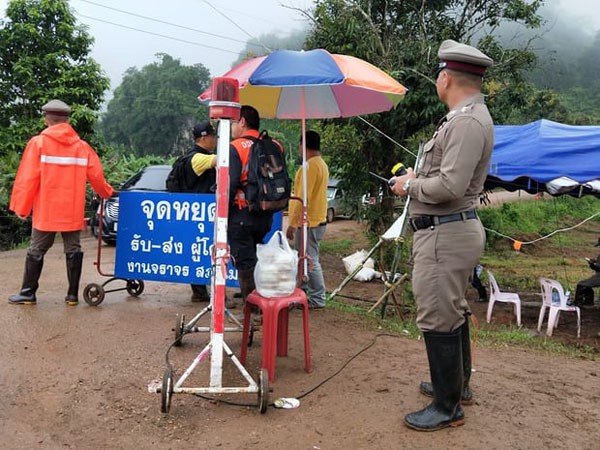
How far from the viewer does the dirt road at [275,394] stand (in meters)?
3.27

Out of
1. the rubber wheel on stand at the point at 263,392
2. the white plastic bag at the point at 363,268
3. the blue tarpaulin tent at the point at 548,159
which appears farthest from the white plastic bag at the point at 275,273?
the white plastic bag at the point at 363,268

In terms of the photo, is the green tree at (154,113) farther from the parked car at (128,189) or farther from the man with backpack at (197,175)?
the man with backpack at (197,175)

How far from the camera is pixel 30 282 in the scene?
5945 millimetres

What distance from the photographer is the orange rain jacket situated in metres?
5.68

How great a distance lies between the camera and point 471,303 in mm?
8891

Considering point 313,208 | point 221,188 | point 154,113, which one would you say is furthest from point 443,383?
point 154,113

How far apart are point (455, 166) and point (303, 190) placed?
2864mm

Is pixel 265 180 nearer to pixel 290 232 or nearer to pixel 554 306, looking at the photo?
pixel 290 232

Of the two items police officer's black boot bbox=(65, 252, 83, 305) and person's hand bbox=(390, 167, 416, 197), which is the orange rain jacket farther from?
person's hand bbox=(390, 167, 416, 197)

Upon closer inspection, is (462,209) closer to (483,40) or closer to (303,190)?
(303,190)

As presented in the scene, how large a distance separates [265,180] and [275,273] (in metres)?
0.73

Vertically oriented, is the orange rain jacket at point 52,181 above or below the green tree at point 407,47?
below

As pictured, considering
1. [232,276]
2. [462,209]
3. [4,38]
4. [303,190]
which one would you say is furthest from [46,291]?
[4,38]

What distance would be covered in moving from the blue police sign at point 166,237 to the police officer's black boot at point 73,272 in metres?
0.39
